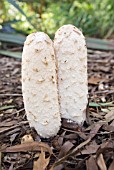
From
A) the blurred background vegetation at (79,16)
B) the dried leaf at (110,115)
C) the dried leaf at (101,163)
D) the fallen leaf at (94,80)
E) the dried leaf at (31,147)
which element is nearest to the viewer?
the dried leaf at (101,163)

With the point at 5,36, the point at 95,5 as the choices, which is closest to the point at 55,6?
the point at 95,5

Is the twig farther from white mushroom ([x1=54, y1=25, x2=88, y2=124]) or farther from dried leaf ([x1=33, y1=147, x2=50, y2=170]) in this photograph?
white mushroom ([x1=54, y1=25, x2=88, y2=124])

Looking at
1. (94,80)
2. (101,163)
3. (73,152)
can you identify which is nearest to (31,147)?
(73,152)

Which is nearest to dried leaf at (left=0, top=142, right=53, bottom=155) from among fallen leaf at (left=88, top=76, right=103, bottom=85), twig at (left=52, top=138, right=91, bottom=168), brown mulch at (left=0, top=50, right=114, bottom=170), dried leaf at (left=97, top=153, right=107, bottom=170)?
brown mulch at (left=0, top=50, right=114, bottom=170)

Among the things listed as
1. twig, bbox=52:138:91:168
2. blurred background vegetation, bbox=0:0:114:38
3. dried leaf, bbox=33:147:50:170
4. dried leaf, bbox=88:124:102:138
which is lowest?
dried leaf, bbox=33:147:50:170

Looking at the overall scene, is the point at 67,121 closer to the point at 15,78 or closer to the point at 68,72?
the point at 68,72

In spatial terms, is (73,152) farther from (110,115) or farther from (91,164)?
(110,115)

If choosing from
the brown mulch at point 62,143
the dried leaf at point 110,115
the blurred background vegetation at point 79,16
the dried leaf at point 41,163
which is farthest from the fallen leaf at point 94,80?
the blurred background vegetation at point 79,16

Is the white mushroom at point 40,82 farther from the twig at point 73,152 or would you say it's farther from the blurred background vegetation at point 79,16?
the blurred background vegetation at point 79,16
